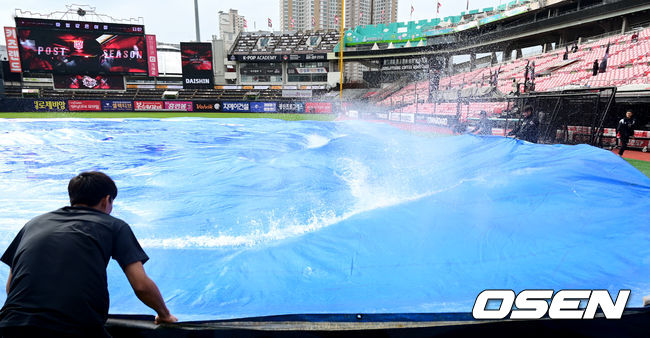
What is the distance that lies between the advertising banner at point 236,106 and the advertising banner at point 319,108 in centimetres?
525

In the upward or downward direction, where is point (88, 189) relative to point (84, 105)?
downward

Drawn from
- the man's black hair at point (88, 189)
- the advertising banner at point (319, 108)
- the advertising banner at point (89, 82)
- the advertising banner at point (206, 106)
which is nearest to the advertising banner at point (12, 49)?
the advertising banner at point (89, 82)

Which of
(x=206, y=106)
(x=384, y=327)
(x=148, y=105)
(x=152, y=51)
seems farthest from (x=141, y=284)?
(x=152, y=51)

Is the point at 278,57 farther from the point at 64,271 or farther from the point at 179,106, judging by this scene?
the point at 64,271

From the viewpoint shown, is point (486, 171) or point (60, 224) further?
point (486, 171)

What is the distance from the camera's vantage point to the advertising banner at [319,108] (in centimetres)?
2823

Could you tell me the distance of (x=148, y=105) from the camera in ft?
93.5

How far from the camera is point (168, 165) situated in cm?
642

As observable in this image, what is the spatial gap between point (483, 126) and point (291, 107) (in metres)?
19.0

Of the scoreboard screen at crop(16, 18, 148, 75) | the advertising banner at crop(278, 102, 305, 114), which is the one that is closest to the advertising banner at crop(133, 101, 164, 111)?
the scoreboard screen at crop(16, 18, 148, 75)

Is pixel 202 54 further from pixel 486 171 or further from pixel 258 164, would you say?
pixel 486 171

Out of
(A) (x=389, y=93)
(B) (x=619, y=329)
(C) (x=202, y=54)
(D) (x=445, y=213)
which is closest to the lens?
(B) (x=619, y=329)

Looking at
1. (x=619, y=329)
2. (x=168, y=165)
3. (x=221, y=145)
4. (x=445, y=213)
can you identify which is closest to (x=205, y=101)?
(x=221, y=145)

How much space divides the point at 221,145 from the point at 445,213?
637cm
